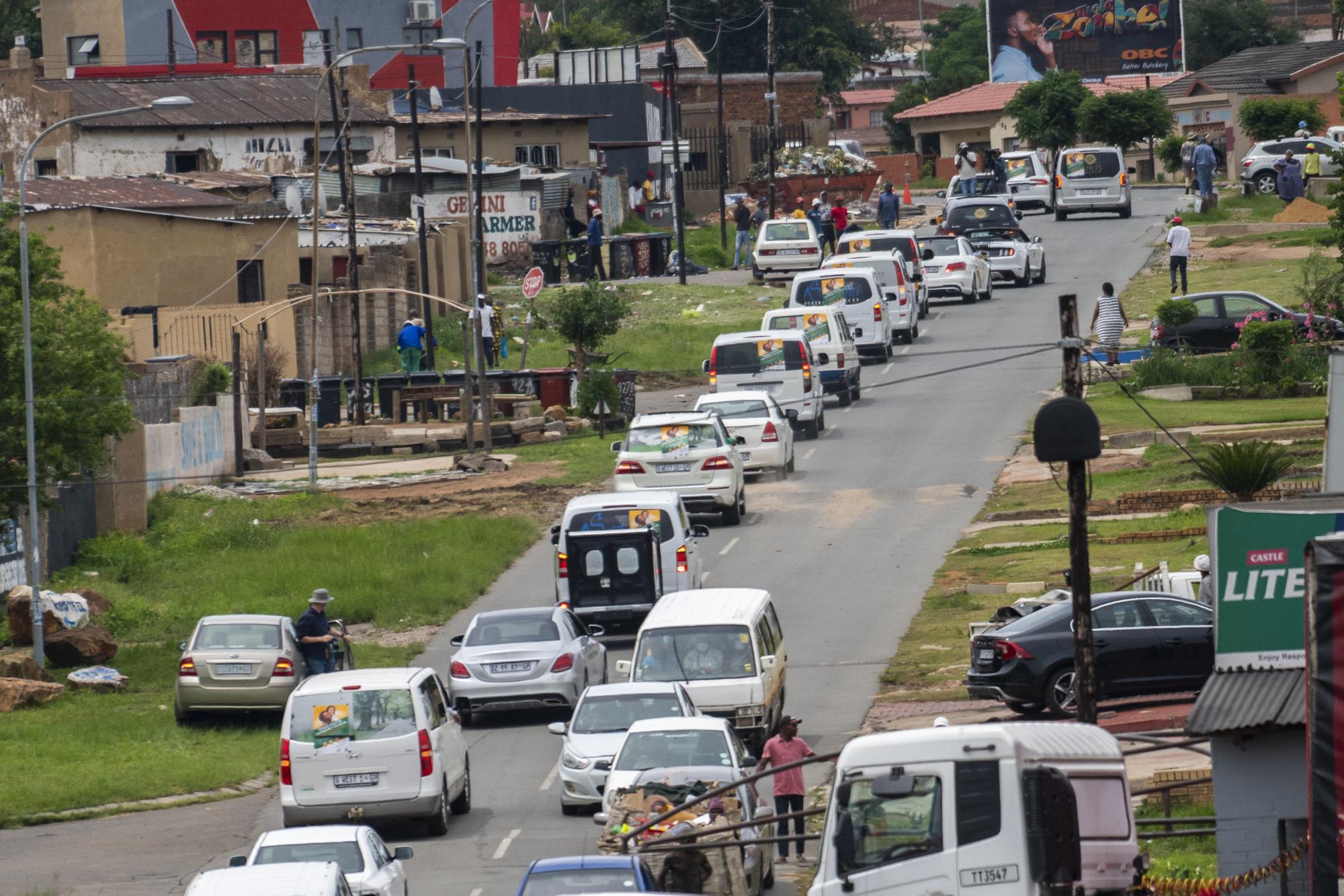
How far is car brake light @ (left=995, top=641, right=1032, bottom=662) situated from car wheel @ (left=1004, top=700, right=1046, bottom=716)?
0.51 meters

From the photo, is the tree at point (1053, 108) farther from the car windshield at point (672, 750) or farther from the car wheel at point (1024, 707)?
the car windshield at point (672, 750)

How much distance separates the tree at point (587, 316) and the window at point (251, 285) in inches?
460

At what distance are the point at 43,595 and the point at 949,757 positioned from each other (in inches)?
809

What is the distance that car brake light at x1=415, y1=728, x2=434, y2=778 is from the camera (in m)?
19.9

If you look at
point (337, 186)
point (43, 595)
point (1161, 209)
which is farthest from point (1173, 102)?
point (43, 595)

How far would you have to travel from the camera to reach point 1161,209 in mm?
64812

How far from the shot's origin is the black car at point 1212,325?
41406 millimetres

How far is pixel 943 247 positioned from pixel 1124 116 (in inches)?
810

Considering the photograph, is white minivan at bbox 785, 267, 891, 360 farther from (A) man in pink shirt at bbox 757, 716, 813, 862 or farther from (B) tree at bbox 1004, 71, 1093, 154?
(B) tree at bbox 1004, 71, 1093, 154

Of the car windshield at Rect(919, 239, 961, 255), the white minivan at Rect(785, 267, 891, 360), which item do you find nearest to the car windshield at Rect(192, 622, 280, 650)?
the white minivan at Rect(785, 267, 891, 360)

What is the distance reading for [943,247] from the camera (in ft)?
174

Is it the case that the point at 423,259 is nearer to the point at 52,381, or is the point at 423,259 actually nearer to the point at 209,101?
the point at 209,101

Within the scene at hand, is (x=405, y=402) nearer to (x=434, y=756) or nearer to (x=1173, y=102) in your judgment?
(x=434, y=756)

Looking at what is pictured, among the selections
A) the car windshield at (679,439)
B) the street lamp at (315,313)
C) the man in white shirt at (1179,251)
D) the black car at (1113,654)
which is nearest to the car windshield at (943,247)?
the man in white shirt at (1179,251)
